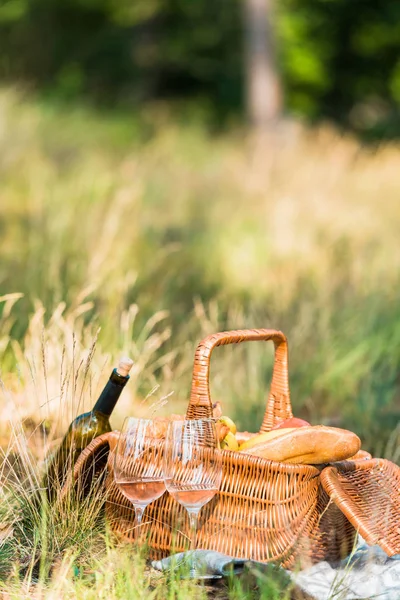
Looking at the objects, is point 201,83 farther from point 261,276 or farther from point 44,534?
point 44,534

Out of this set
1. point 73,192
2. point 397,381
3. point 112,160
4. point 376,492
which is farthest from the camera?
point 112,160

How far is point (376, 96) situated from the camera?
20109 mm

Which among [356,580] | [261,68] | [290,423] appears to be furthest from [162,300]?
[261,68]

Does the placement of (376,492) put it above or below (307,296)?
above

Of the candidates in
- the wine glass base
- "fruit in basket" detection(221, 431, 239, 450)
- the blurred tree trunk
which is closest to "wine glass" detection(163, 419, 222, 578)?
the wine glass base

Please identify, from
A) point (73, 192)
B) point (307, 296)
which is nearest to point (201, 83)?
point (73, 192)

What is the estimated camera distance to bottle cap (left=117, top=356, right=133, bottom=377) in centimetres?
A: 248

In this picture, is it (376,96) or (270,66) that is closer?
(270,66)

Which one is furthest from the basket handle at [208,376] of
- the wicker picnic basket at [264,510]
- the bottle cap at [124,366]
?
the bottle cap at [124,366]

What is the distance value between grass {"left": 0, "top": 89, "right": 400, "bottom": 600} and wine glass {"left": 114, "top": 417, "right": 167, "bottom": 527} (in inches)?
6.2

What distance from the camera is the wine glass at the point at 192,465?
2.21 m

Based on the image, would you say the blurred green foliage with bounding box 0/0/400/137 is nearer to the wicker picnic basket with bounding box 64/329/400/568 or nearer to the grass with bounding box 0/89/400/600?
the grass with bounding box 0/89/400/600

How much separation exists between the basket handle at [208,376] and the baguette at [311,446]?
20cm

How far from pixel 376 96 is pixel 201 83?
4219mm
